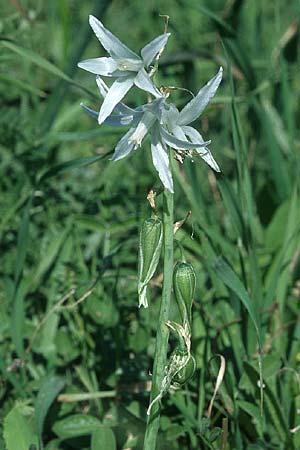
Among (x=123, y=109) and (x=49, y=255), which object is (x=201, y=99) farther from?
(x=49, y=255)

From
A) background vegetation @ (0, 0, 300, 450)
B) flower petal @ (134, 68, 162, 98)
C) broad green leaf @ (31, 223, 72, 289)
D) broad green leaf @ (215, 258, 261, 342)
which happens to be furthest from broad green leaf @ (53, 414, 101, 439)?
flower petal @ (134, 68, 162, 98)

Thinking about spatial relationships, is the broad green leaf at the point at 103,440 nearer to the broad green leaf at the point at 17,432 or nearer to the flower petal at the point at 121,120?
the broad green leaf at the point at 17,432

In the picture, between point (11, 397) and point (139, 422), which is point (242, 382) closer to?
point (139, 422)

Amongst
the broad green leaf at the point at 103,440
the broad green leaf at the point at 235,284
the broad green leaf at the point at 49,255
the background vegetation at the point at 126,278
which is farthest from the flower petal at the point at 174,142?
the broad green leaf at the point at 49,255

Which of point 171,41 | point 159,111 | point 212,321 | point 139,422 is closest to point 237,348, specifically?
point 212,321

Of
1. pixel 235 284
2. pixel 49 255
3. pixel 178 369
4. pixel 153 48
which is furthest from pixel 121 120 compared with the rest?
pixel 49 255

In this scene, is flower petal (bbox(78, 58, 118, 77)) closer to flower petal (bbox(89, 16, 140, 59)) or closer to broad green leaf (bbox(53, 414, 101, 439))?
flower petal (bbox(89, 16, 140, 59))
